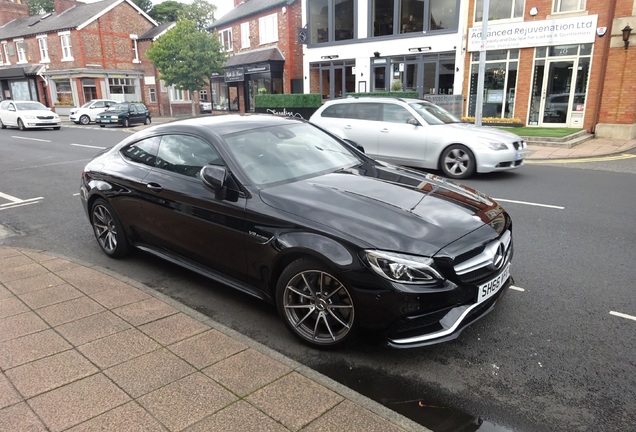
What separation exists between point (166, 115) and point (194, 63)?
12.8 metres

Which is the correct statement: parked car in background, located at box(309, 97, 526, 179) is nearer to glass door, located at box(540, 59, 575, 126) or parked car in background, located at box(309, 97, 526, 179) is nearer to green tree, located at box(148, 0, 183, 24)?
glass door, located at box(540, 59, 575, 126)

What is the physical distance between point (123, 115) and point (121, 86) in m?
18.7

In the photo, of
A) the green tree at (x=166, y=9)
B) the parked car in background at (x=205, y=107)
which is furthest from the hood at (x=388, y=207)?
the green tree at (x=166, y=9)

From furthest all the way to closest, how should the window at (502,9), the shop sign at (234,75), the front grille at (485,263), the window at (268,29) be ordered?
the shop sign at (234,75) → the window at (268,29) → the window at (502,9) → the front grille at (485,263)

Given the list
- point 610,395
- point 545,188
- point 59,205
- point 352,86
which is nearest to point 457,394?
point 610,395

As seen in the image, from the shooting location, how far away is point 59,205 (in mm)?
7934

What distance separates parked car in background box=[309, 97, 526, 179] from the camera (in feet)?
30.4

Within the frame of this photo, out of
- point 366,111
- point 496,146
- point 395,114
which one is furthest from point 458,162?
point 366,111

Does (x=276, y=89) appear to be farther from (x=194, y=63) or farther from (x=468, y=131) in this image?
(x=468, y=131)

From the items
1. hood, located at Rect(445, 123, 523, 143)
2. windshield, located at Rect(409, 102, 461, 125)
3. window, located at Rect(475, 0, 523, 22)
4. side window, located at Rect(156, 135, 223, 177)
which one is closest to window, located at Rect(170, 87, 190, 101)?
window, located at Rect(475, 0, 523, 22)

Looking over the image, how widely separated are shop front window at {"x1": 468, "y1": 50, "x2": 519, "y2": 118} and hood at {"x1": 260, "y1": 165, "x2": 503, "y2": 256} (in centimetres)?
1737

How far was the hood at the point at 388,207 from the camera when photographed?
119 inches

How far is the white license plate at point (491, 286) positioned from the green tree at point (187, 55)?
102 ft

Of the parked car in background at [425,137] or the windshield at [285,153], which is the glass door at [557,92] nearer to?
the parked car in background at [425,137]
